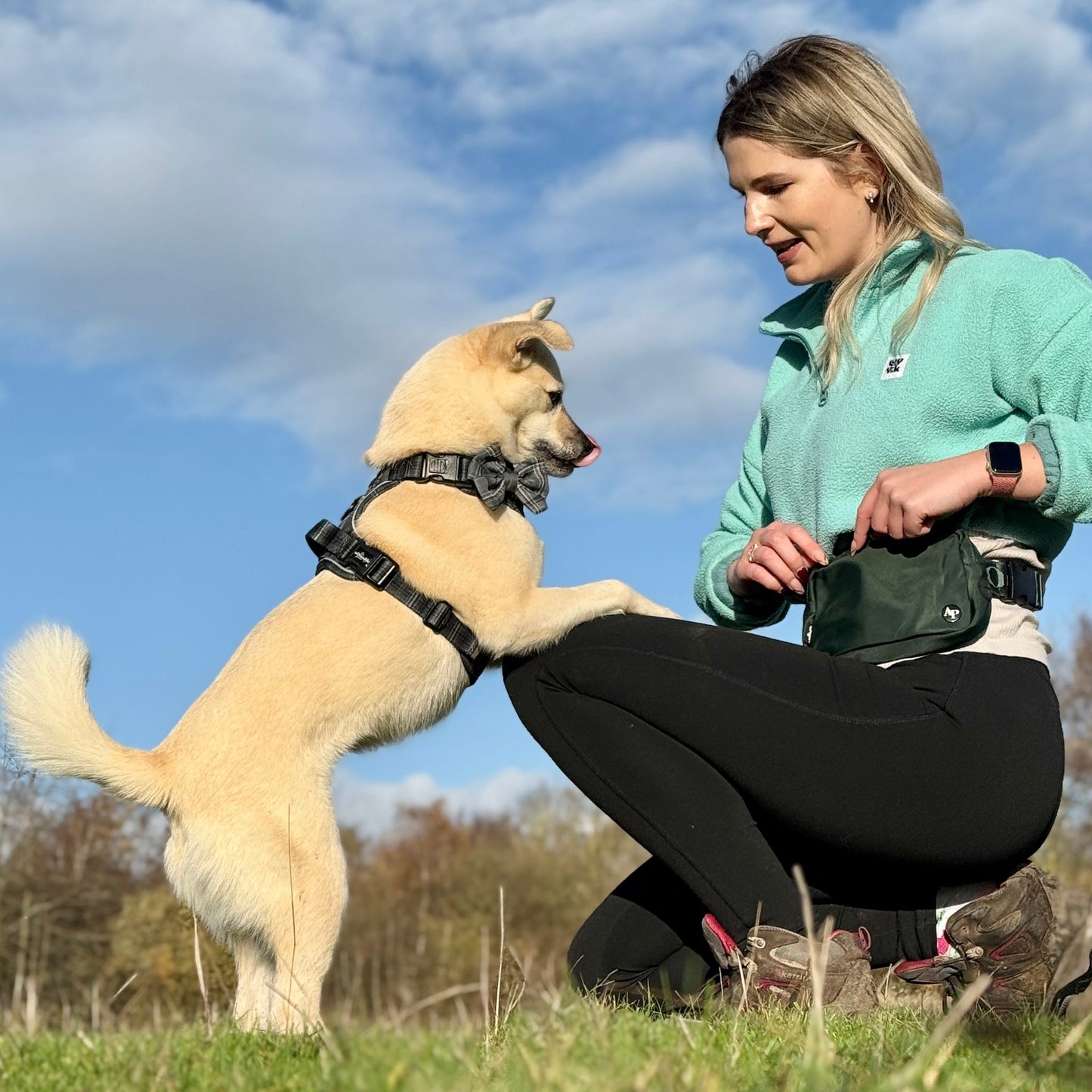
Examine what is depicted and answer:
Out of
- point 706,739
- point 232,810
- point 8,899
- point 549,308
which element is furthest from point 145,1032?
point 8,899

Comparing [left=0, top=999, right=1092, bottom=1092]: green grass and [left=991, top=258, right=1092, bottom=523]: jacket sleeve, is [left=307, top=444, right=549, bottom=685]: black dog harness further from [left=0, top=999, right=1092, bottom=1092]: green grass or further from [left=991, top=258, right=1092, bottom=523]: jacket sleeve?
[left=991, top=258, right=1092, bottom=523]: jacket sleeve

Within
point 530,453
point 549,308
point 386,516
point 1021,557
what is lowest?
point 1021,557

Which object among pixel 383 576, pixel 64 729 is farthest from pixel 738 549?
pixel 64 729

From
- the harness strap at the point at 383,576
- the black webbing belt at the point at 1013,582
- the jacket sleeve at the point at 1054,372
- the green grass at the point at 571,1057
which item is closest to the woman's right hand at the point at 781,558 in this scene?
the black webbing belt at the point at 1013,582

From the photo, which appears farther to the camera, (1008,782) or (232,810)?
(232,810)

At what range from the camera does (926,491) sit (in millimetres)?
2752

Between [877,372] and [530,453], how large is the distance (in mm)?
1800

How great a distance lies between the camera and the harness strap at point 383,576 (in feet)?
12.3

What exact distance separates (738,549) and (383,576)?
1.12 metres

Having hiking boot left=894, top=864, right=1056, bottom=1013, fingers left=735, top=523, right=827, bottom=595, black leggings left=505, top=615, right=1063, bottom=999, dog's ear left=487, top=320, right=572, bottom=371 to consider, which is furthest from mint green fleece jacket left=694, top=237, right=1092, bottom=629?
dog's ear left=487, top=320, right=572, bottom=371

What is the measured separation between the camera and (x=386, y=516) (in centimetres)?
405

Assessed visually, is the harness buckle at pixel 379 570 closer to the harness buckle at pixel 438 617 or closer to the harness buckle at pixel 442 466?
the harness buckle at pixel 438 617

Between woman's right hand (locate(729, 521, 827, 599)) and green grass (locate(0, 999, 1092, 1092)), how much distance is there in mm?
1116

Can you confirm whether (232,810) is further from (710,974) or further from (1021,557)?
(1021,557)
